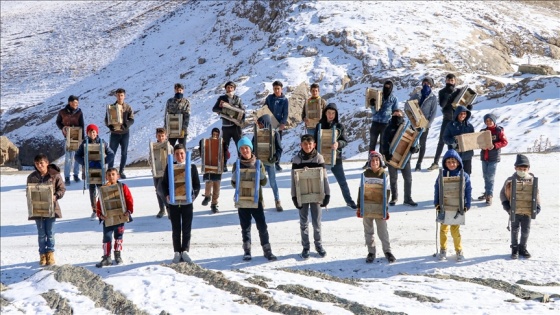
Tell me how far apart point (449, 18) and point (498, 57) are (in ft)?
14.8

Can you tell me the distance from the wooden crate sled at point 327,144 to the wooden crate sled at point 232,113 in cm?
224

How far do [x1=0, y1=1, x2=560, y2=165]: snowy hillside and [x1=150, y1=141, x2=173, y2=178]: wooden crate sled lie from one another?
33.0ft

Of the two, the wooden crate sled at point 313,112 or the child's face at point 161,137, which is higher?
the wooden crate sled at point 313,112

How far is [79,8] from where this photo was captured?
55719mm

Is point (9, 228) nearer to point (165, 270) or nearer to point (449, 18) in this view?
point (165, 270)

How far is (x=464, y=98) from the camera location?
13641 mm

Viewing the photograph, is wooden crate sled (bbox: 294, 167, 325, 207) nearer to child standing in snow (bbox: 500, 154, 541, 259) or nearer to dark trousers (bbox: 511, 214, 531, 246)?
child standing in snow (bbox: 500, 154, 541, 259)

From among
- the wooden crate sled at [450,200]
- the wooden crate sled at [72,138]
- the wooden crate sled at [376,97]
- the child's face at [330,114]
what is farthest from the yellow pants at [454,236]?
the wooden crate sled at [72,138]

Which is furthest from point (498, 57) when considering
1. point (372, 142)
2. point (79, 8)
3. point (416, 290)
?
point (79, 8)

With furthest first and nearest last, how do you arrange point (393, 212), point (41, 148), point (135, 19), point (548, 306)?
1. point (135, 19)
2. point (41, 148)
3. point (393, 212)
4. point (548, 306)

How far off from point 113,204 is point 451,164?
5037 millimetres

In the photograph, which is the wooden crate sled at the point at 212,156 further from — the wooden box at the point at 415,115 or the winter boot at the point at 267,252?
the wooden box at the point at 415,115

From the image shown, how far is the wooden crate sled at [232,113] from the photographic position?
44.0 feet

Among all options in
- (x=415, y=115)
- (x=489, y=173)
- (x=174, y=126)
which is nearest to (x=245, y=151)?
(x=174, y=126)
